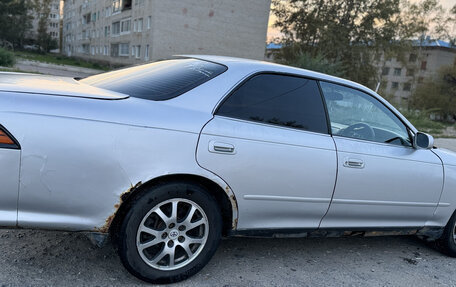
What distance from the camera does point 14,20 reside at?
2758 inches

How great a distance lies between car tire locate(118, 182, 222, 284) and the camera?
250 centimetres

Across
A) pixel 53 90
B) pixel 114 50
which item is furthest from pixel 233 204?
pixel 114 50

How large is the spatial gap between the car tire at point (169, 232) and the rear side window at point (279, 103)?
64 cm

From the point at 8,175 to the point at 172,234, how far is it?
105 centimetres

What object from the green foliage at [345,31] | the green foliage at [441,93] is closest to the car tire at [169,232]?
the green foliage at [345,31]

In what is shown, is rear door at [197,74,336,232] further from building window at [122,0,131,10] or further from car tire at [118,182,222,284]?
building window at [122,0,131,10]

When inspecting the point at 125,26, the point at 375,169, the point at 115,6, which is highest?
the point at 115,6

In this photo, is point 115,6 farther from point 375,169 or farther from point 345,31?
point 375,169

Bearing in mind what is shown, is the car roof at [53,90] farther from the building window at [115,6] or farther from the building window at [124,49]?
the building window at [115,6]

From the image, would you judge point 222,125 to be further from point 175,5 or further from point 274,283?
point 175,5

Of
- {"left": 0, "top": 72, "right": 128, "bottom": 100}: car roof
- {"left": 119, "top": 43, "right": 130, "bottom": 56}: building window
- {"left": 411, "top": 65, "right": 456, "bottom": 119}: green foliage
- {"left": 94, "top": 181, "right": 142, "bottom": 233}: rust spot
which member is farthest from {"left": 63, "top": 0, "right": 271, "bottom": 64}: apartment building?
{"left": 94, "top": 181, "right": 142, "bottom": 233}: rust spot

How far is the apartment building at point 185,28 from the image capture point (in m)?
35.8

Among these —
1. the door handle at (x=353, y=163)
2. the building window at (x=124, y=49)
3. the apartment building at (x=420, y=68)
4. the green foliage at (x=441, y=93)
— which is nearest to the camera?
the door handle at (x=353, y=163)

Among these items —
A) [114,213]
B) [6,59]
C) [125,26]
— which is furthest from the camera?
[125,26]
